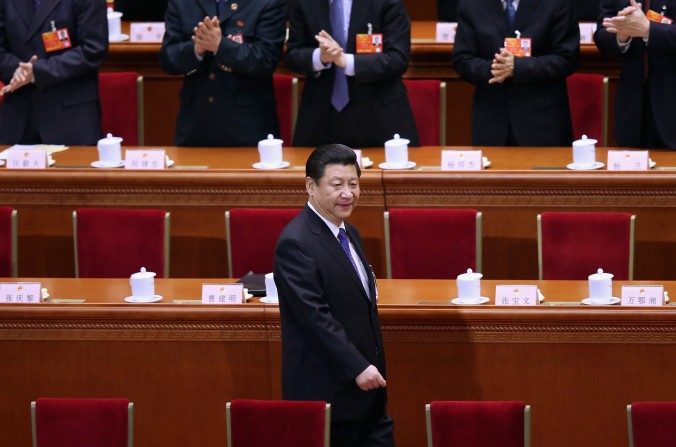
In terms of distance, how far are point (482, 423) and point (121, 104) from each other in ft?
9.35

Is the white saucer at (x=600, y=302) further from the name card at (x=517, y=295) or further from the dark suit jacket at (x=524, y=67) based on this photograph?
the dark suit jacket at (x=524, y=67)

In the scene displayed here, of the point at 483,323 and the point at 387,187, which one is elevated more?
the point at 387,187

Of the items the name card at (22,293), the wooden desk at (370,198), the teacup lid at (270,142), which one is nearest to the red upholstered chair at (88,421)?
the name card at (22,293)

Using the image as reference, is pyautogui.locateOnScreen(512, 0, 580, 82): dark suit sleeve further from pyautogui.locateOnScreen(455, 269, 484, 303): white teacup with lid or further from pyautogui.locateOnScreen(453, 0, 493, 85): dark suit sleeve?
pyautogui.locateOnScreen(455, 269, 484, 303): white teacup with lid

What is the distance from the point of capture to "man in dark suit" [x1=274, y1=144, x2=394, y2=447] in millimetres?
3264

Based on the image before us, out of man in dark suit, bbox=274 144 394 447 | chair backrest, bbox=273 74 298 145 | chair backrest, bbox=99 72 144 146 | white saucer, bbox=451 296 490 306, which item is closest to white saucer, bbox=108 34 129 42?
chair backrest, bbox=99 72 144 146

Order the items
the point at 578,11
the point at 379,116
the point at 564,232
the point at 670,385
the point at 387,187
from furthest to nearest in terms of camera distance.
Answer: the point at 578,11, the point at 379,116, the point at 387,187, the point at 564,232, the point at 670,385

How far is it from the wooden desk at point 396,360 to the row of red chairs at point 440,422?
2.04ft

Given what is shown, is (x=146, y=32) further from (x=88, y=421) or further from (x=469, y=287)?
(x=88, y=421)

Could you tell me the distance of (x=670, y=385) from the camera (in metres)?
3.69

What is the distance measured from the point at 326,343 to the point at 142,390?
783mm

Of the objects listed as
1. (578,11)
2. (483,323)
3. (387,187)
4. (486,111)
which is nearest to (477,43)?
(486,111)

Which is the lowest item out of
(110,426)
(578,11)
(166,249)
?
(110,426)

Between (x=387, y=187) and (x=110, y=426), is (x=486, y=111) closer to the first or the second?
(x=387, y=187)
